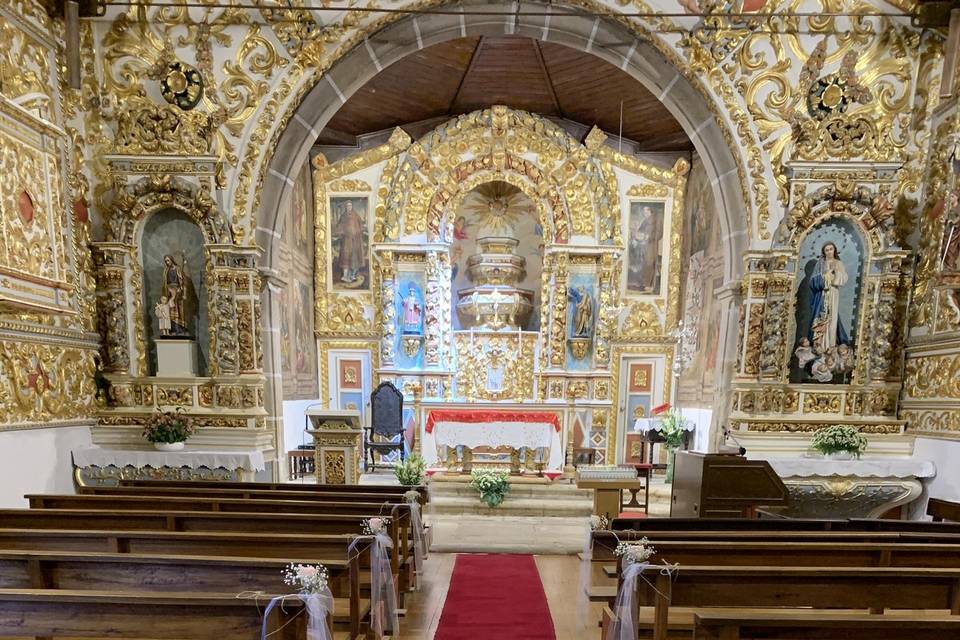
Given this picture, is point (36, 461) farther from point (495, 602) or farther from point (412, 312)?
point (412, 312)

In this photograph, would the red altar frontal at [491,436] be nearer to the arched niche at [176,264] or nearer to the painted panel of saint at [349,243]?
the painted panel of saint at [349,243]

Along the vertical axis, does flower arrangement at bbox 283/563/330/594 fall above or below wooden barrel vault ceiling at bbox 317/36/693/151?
below

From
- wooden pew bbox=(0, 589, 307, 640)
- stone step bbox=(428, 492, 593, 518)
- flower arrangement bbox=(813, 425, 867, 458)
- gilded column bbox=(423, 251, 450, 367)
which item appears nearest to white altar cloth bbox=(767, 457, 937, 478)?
flower arrangement bbox=(813, 425, 867, 458)

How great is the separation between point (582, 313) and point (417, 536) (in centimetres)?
711

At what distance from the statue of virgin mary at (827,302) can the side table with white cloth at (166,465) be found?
7355mm

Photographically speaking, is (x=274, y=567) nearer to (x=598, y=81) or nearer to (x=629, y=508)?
(x=629, y=508)

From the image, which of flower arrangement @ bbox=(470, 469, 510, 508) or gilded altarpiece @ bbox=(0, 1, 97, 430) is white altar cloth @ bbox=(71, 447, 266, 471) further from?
flower arrangement @ bbox=(470, 469, 510, 508)

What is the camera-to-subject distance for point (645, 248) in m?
11.3

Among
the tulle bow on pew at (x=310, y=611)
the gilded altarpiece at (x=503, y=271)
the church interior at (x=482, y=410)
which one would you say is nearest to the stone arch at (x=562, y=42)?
the church interior at (x=482, y=410)

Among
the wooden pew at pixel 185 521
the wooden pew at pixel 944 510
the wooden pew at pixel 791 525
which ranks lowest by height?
the wooden pew at pixel 944 510

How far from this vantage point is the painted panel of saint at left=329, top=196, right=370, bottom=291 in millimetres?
11203

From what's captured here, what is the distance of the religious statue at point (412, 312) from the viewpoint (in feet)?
36.1

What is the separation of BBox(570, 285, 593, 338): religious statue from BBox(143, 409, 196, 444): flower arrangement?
735cm

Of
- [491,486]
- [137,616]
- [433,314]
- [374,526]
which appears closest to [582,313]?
[433,314]
